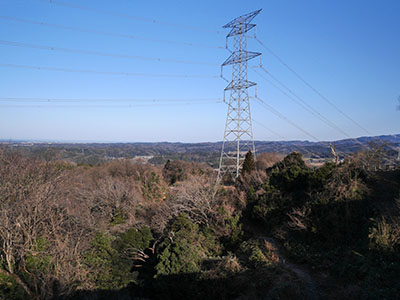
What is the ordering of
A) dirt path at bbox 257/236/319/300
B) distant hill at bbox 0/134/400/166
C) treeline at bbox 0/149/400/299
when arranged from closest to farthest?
dirt path at bbox 257/236/319/300
treeline at bbox 0/149/400/299
distant hill at bbox 0/134/400/166

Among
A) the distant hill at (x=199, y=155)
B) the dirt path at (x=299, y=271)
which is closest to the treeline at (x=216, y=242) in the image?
the dirt path at (x=299, y=271)

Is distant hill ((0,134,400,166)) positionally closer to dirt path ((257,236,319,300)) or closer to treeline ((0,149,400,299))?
treeline ((0,149,400,299))

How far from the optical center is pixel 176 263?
11.7 meters

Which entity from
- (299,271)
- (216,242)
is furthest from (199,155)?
(299,271)

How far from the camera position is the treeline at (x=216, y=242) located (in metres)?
9.74

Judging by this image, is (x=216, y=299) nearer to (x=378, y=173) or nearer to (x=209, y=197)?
(x=209, y=197)

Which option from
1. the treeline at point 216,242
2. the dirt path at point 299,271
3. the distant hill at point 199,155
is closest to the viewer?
the dirt path at point 299,271


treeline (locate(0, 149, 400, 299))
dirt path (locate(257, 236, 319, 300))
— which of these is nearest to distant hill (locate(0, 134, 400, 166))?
treeline (locate(0, 149, 400, 299))

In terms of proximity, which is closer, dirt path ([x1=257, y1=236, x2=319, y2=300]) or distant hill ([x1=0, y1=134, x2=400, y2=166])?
dirt path ([x1=257, y1=236, x2=319, y2=300])

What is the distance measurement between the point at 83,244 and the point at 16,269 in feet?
8.21

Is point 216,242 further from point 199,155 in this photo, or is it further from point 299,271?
point 199,155

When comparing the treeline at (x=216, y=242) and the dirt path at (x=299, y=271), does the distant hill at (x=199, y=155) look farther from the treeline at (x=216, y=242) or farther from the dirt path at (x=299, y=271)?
the dirt path at (x=299, y=271)

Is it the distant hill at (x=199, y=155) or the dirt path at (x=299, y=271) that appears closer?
the dirt path at (x=299, y=271)

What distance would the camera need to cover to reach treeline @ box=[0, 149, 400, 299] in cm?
974
